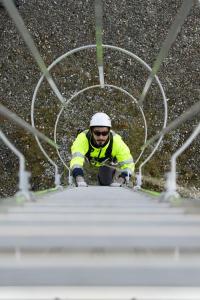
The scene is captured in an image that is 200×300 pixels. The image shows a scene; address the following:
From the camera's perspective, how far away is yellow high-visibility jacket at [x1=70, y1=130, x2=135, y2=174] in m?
6.66

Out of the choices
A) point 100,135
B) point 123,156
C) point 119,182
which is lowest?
point 119,182

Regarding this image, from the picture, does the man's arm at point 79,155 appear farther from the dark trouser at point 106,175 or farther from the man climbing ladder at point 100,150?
the dark trouser at point 106,175

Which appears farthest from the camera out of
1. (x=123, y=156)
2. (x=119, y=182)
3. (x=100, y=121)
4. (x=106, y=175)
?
(x=106, y=175)

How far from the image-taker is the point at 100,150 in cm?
691

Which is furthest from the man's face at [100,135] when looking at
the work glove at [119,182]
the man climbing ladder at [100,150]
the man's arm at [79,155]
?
the work glove at [119,182]

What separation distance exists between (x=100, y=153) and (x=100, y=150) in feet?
0.22

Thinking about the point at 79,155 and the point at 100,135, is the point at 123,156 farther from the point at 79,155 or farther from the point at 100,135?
the point at 79,155

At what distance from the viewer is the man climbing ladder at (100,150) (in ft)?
21.8

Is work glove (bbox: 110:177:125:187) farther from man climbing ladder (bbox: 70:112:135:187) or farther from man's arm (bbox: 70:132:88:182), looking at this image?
man's arm (bbox: 70:132:88:182)

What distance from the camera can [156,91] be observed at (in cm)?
991

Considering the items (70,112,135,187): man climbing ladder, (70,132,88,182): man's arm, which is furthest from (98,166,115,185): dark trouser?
(70,132,88,182): man's arm

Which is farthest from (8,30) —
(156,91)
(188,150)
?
(188,150)

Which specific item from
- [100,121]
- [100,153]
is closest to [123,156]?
[100,153]

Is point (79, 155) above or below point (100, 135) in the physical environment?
below
